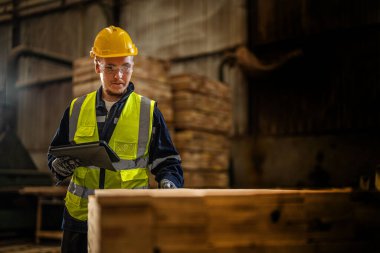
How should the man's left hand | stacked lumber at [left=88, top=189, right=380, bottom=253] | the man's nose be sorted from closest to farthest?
stacked lumber at [left=88, top=189, right=380, bottom=253] → the man's left hand → the man's nose

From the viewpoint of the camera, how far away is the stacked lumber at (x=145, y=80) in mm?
6832

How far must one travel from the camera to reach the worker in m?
2.58

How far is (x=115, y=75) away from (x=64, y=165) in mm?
600

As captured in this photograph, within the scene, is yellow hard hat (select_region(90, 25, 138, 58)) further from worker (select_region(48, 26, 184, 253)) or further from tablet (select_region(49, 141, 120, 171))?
tablet (select_region(49, 141, 120, 171))

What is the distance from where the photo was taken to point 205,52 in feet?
33.3

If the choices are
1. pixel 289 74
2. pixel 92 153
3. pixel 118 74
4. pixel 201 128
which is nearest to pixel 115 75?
pixel 118 74

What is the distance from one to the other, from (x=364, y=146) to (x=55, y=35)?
916 cm

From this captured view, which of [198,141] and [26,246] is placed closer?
[26,246]

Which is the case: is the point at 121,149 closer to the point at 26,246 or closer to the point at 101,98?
the point at 101,98

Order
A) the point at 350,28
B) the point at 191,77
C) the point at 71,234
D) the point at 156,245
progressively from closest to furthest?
1. the point at 156,245
2. the point at 71,234
3. the point at 191,77
4. the point at 350,28

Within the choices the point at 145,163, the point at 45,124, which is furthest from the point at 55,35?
the point at 145,163

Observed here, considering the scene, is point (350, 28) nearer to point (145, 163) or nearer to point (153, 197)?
point (145, 163)

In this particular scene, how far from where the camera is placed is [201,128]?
782 cm

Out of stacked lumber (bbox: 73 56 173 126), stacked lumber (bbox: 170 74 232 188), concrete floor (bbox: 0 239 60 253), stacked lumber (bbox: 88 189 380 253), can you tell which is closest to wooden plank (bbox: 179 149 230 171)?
stacked lumber (bbox: 170 74 232 188)
